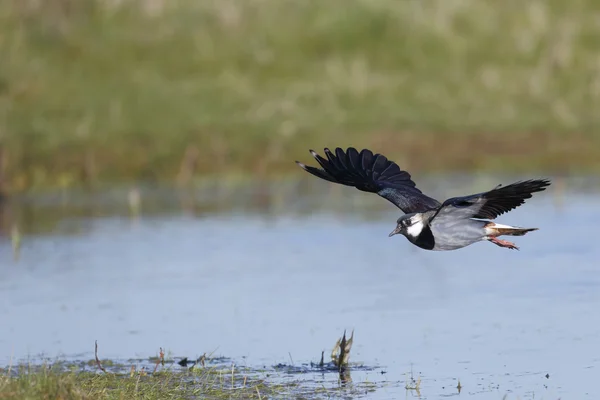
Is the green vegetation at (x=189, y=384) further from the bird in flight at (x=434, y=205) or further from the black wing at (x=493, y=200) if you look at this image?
the black wing at (x=493, y=200)

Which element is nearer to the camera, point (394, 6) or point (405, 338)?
point (405, 338)

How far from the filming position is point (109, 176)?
73.4ft

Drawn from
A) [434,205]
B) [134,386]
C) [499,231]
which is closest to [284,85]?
[434,205]

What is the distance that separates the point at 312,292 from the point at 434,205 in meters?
3.30

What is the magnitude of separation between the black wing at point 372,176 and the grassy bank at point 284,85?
1162cm

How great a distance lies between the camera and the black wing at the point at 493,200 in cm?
894

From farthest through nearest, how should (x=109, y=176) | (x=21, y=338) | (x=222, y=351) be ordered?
(x=109, y=176)
(x=21, y=338)
(x=222, y=351)

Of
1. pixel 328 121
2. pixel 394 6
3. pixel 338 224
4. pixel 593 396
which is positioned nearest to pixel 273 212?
pixel 338 224

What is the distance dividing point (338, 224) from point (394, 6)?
934 centimetres

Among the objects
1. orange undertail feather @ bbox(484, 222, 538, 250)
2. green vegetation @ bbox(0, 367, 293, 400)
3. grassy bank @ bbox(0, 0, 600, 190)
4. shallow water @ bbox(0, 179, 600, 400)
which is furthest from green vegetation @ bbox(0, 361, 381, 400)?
grassy bank @ bbox(0, 0, 600, 190)

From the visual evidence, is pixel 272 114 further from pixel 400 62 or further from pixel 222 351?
pixel 222 351

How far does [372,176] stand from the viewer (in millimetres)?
10891

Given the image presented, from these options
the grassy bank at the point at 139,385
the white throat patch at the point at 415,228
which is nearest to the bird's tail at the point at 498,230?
the white throat patch at the point at 415,228

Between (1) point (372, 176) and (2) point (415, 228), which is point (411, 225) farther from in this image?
(1) point (372, 176)
